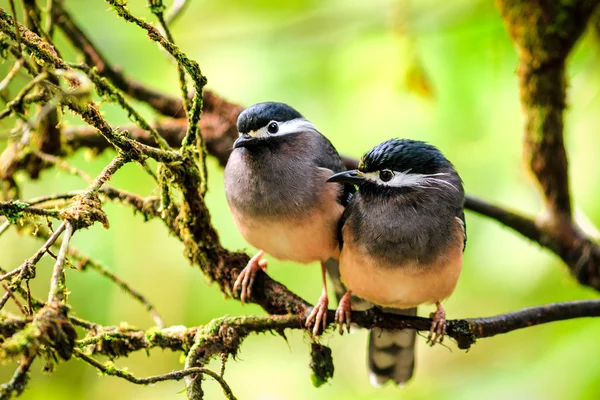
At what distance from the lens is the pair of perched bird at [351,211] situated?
132 inches

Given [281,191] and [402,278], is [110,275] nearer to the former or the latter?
[281,191]

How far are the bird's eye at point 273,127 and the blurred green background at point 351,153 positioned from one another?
1.81 metres

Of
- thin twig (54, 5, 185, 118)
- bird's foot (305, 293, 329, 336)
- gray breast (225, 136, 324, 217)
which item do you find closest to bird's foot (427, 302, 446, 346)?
bird's foot (305, 293, 329, 336)

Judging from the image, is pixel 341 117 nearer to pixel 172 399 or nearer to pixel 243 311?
pixel 243 311

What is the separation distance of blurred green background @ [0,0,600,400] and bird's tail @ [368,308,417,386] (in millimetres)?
845

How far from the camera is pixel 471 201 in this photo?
4434mm

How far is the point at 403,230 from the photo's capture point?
134 inches

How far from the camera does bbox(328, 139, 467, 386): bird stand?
10.9 feet

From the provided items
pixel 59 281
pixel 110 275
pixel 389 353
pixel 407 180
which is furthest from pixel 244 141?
pixel 59 281

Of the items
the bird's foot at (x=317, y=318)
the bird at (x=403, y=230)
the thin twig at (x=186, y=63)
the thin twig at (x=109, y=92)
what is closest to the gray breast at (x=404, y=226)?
the bird at (x=403, y=230)

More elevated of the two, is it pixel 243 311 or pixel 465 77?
pixel 465 77

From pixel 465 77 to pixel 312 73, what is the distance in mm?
1490

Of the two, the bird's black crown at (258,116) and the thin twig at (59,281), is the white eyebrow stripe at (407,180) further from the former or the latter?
the thin twig at (59,281)

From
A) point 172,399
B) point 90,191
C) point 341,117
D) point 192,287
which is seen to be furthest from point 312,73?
point 90,191
